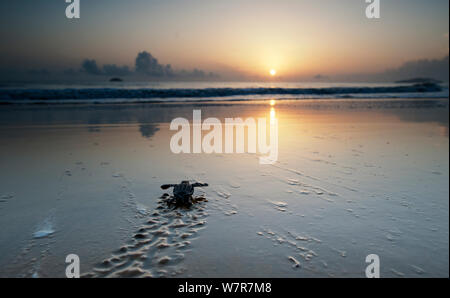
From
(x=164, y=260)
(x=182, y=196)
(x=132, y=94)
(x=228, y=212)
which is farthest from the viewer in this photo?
(x=132, y=94)

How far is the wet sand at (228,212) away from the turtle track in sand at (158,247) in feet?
0.04

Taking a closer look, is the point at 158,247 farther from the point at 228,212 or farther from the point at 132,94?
the point at 132,94

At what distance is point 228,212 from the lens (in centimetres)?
409

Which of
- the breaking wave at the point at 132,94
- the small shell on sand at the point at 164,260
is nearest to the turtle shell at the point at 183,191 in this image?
the small shell on sand at the point at 164,260

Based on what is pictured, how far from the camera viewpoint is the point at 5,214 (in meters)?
3.93

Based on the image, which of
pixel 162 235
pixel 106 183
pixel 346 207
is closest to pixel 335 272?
pixel 346 207

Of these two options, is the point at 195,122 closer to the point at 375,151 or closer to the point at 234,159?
the point at 234,159

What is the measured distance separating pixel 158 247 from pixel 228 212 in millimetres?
Result: 1225

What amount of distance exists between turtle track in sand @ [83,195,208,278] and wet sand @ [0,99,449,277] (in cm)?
1

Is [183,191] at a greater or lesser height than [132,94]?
lesser

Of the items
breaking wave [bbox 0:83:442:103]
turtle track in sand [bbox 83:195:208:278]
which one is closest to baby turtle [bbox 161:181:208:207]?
turtle track in sand [bbox 83:195:208:278]

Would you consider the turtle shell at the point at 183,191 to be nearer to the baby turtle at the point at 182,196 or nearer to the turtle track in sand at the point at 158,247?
the baby turtle at the point at 182,196

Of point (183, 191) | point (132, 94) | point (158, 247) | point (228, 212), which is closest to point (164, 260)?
point (158, 247)

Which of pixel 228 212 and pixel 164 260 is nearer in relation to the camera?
pixel 164 260
